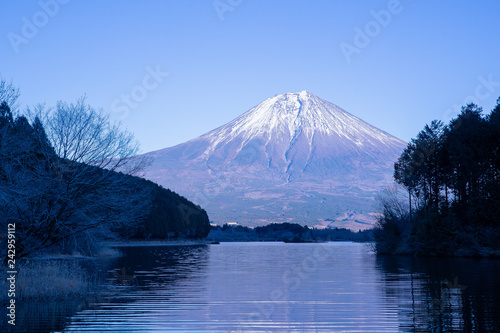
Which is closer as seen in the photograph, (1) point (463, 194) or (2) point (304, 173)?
(1) point (463, 194)

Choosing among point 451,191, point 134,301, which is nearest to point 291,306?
point 134,301

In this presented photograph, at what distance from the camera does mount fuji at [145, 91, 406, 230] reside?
6417 inches

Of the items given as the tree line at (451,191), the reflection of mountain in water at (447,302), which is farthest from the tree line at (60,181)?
the tree line at (451,191)

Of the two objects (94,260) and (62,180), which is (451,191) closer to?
(94,260)

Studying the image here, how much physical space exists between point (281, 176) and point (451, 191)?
441 feet

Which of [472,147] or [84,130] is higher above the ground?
[472,147]

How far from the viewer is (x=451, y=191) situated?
5200cm

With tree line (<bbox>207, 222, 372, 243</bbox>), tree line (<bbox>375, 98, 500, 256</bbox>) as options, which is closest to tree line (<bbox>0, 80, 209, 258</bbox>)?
tree line (<bbox>375, 98, 500, 256</bbox>)

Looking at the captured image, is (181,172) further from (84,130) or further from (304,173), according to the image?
(84,130)

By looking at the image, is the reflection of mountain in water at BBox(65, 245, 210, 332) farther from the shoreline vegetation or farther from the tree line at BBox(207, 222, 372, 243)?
the tree line at BBox(207, 222, 372, 243)

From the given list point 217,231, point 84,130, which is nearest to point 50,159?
point 84,130

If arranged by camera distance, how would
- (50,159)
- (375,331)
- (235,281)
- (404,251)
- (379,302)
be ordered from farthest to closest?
(404,251)
(235,281)
(50,159)
(379,302)
(375,331)

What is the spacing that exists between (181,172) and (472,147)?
13263 cm

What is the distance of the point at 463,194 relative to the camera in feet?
163
